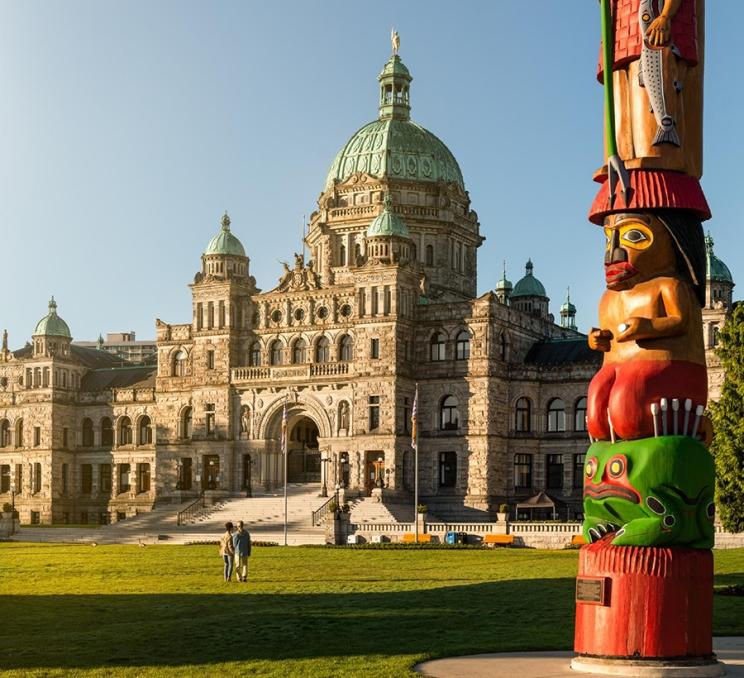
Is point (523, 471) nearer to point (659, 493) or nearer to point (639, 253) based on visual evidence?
point (639, 253)

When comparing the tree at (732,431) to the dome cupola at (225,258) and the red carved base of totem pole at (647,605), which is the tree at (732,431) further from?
the dome cupola at (225,258)

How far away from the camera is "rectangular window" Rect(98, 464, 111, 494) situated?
10362 centimetres

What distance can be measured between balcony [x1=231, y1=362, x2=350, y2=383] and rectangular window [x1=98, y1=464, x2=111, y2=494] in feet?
58.7

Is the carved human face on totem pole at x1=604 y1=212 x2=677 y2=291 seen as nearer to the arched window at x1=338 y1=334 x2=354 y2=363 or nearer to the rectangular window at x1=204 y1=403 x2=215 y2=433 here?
the arched window at x1=338 y1=334 x2=354 y2=363

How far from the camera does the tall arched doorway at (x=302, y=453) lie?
9288cm

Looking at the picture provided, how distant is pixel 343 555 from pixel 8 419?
56549 mm

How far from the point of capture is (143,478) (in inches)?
3994

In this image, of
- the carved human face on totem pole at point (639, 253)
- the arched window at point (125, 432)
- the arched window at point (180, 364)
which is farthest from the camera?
the arched window at point (125, 432)

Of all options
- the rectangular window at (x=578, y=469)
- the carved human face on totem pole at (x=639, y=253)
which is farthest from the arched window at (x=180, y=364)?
the carved human face on totem pole at (x=639, y=253)

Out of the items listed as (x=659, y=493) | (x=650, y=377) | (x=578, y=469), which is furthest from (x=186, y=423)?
(x=659, y=493)

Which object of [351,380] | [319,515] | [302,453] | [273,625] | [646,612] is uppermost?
[351,380]

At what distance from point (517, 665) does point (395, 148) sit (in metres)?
76.4

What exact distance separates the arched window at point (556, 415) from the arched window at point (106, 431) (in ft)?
116

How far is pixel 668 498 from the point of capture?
23.4 meters
